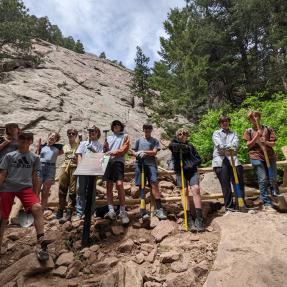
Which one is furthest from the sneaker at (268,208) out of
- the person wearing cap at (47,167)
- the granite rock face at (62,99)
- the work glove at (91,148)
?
the granite rock face at (62,99)

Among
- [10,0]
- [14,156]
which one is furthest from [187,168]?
[10,0]

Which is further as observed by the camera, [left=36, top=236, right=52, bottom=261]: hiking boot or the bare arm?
the bare arm

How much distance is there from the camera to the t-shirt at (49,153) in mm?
7598

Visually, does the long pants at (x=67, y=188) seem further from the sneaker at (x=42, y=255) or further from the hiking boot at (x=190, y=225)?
the hiking boot at (x=190, y=225)

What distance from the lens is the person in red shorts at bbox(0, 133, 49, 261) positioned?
517 cm

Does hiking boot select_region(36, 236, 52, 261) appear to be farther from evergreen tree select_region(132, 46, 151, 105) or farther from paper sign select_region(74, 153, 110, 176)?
A: evergreen tree select_region(132, 46, 151, 105)

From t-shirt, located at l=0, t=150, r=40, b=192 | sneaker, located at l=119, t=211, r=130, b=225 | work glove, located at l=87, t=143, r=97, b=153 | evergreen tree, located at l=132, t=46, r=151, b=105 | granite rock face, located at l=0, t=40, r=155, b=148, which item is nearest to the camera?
t-shirt, located at l=0, t=150, r=40, b=192

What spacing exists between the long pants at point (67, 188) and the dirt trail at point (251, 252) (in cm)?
337

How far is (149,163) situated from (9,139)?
2.94 metres

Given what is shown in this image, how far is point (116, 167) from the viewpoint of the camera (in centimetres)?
688

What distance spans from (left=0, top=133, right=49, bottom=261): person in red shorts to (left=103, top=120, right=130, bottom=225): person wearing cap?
5.70 ft

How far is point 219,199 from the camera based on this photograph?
7.73 m

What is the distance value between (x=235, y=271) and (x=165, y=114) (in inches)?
510

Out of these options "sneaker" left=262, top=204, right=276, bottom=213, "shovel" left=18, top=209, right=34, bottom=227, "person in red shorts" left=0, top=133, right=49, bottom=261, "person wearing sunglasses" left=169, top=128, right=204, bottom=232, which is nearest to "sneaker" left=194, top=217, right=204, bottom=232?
"person wearing sunglasses" left=169, top=128, right=204, bottom=232
